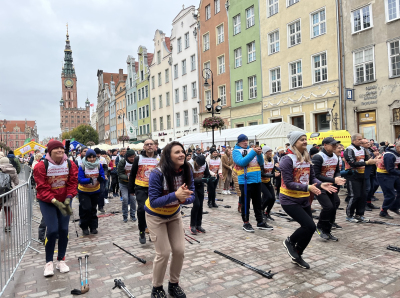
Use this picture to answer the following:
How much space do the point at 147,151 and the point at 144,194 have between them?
864mm

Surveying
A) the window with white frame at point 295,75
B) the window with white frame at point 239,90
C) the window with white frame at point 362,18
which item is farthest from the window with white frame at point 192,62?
the window with white frame at point 362,18

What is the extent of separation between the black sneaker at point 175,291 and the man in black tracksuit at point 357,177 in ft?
16.2

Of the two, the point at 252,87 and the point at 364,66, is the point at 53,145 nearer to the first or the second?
the point at 364,66

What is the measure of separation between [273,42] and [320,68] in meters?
5.34

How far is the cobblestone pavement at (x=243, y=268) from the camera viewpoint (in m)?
4.12

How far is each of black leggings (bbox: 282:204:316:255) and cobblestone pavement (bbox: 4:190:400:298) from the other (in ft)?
1.19

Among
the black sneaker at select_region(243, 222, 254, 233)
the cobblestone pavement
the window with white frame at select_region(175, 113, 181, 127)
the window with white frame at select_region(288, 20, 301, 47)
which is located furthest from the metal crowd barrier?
the window with white frame at select_region(175, 113, 181, 127)

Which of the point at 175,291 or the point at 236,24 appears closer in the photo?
the point at 175,291

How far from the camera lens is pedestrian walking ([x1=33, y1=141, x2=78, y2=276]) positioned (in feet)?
15.9

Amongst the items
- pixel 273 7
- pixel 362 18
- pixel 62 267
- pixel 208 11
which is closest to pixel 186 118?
pixel 208 11

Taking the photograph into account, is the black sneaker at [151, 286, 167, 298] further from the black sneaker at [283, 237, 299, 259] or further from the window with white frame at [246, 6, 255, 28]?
the window with white frame at [246, 6, 255, 28]

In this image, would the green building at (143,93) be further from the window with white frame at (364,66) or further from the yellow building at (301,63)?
the window with white frame at (364,66)

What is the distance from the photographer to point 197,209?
7.11 meters

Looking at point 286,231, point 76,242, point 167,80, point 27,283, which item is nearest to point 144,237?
point 76,242
